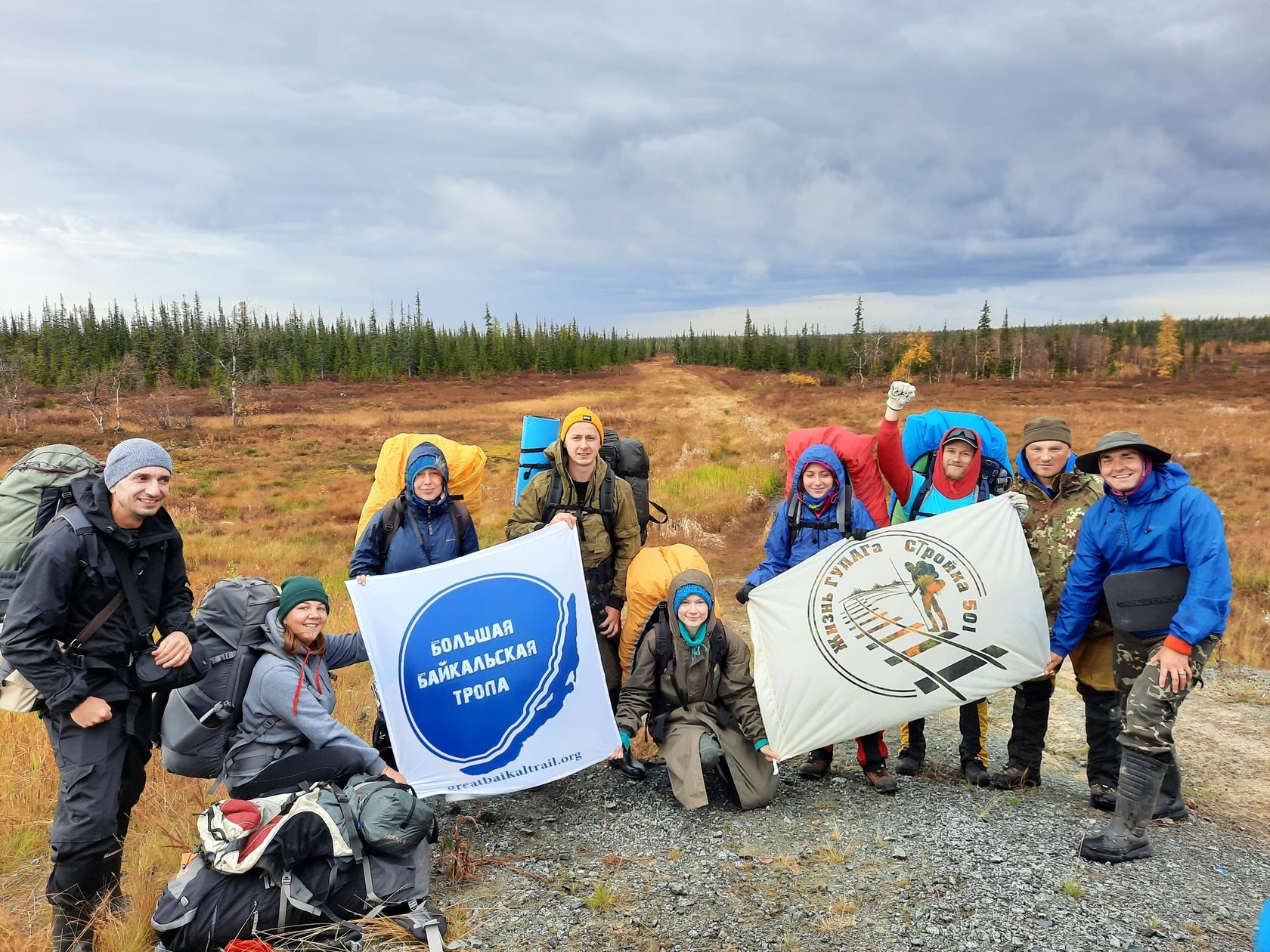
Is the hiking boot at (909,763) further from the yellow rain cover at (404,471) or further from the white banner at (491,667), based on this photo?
the yellow rain cover at (404,471)

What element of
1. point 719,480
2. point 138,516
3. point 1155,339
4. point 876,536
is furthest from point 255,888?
point 1155,339

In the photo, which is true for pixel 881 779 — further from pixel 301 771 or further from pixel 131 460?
pixel 131 460

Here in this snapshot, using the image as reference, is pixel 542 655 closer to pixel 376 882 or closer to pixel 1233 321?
pixel 376 882

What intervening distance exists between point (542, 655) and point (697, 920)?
6.01 feet

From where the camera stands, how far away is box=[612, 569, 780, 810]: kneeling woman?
15.9 feet

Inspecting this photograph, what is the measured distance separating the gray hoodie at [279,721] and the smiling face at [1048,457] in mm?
5012

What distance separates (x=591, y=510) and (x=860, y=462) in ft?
7.24

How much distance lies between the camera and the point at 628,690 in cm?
501

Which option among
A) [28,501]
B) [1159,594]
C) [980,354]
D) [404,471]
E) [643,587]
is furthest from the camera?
[980,354]

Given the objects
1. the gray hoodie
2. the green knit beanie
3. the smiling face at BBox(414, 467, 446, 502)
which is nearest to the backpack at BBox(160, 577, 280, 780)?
the gray hoodie

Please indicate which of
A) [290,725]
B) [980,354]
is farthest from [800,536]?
[980,354]

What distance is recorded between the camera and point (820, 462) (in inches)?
200

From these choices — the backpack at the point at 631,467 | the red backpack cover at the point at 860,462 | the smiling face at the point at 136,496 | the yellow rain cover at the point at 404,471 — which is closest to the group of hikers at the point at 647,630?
the smiling face at the point at 136,496

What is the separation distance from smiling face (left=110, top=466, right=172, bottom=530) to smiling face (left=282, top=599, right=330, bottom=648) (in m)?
0.94
